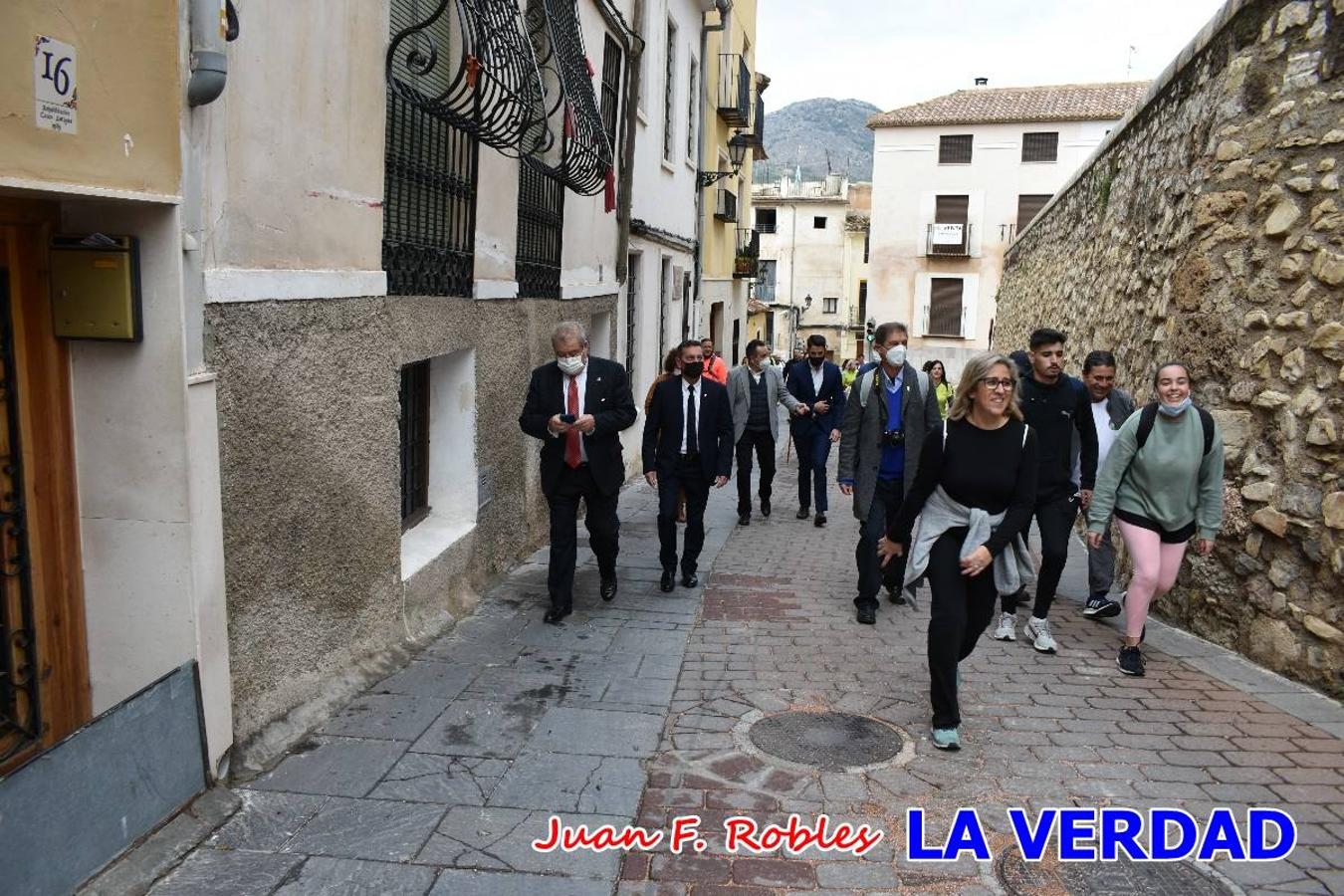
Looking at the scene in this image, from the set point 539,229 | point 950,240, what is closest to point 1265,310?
point 539,229

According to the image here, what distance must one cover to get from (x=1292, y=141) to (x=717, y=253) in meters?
15.5

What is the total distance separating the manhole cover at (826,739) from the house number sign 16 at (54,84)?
11.2ft

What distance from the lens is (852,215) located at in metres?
54.1

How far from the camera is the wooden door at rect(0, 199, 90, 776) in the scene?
11.1 ft

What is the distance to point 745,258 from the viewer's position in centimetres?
2395

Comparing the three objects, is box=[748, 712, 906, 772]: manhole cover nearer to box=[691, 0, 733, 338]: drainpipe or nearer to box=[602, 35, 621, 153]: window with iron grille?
box=[602, 35, 621, 153]: window with iron grille

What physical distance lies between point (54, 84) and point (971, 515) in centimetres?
367

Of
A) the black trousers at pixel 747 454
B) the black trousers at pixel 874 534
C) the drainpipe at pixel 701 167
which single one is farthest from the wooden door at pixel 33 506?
the drainpipe at pixel 701 167

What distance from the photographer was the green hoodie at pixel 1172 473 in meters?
5.40

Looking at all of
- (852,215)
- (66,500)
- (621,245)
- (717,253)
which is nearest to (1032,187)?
(852,215)

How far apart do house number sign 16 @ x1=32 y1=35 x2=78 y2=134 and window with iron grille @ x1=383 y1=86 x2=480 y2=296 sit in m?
2.40

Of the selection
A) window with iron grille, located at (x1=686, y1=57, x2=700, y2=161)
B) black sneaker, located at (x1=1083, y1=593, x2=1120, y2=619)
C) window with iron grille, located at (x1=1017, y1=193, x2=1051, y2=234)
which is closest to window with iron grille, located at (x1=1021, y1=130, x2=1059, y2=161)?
window with iron grille, located at (x1=1017, y1=193, x2=1051, y2=234)

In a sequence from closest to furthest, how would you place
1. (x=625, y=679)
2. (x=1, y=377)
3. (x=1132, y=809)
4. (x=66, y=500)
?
(x=1, y=377) → (x=66, y=500) → (x=1132, y=809) → (x=625, y=679)

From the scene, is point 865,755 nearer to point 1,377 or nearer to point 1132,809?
point 1132,809
